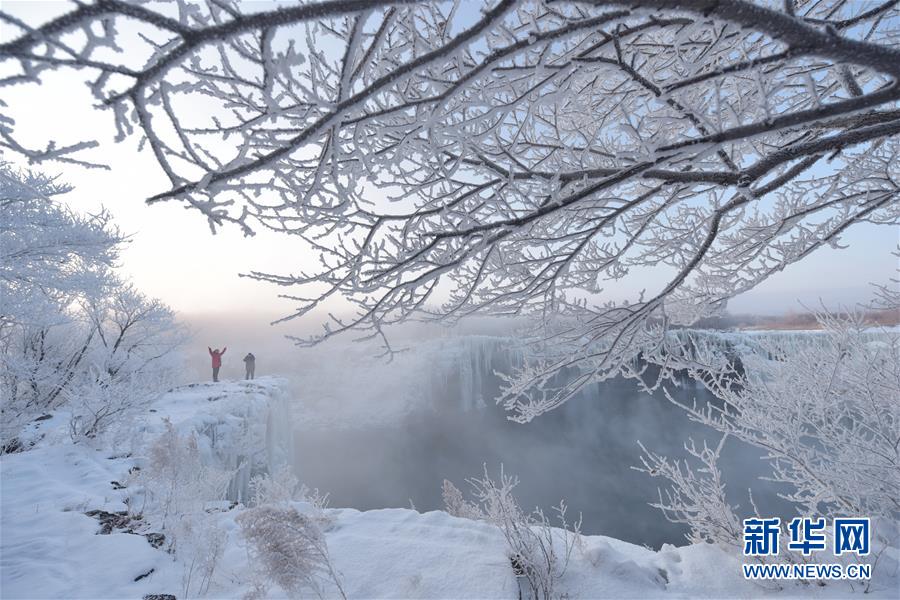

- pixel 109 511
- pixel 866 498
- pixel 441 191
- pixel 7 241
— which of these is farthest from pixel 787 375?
pixel 7 241

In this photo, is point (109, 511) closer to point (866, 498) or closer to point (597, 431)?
point (866, 498)

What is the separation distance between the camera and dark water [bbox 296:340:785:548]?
1812 centimetres

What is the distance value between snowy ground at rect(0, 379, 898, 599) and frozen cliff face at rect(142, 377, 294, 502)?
228 cm

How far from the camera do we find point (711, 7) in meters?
0.65

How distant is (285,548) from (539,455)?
24891 millimetres

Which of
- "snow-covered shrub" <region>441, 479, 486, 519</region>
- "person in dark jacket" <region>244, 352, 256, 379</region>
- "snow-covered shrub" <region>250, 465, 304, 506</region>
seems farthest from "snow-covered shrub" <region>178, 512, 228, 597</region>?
"person in dark jacket" <region>244, 352, 256, 379</region>

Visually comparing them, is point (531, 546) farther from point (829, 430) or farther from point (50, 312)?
point (50, 312)

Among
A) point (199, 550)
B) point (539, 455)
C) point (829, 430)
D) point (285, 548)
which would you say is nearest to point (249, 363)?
point (199, 550)

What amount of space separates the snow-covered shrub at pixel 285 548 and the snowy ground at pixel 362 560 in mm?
455

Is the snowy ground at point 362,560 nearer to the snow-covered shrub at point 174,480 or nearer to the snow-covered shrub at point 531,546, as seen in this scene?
the snow-covered shrub at point 531,546

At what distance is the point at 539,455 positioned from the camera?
24.4 meters

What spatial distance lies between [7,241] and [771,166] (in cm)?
842

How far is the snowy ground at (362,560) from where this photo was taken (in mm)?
2549

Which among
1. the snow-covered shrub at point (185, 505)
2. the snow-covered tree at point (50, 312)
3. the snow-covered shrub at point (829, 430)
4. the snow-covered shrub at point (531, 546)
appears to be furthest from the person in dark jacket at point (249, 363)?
the snow-covered shrub at point (829, 430)
